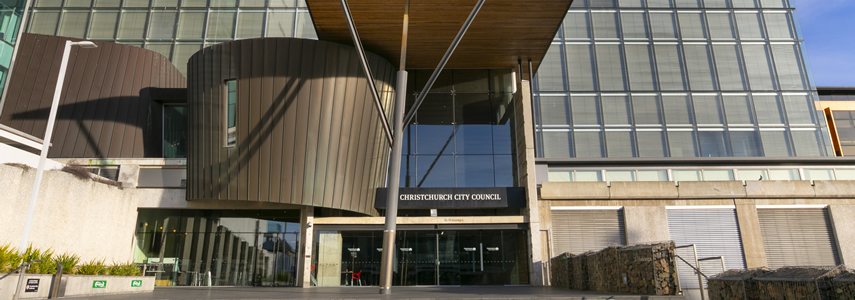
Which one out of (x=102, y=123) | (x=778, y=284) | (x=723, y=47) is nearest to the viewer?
(x=778, y=284)

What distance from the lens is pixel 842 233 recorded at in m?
25.3

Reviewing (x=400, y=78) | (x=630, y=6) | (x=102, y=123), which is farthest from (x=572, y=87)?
(x=102, y=123)

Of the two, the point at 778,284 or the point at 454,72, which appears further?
the point at 454,72

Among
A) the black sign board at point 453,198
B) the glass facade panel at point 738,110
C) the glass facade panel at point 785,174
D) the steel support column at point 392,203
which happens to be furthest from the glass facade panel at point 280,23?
the glass facade panel at point 785,174

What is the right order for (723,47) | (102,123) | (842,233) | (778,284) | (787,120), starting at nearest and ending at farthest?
1. (778,284)
2. (842,233)
3. (102,123)
4. (787,120)
5. (723,47)

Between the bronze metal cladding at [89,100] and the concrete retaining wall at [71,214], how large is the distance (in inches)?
174

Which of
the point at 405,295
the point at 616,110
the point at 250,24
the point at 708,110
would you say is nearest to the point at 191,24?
the point at 250,24

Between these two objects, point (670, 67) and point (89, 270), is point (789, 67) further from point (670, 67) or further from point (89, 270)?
point (89, 270)

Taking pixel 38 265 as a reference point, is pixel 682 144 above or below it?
above

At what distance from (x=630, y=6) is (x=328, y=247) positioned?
32.9 meters

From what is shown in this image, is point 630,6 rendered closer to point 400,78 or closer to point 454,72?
point 454,72

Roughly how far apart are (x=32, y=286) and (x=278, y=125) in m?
11.2

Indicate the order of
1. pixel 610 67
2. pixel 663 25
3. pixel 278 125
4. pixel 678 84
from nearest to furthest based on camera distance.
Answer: pixel 278 125, pixel 678 84, pixel 610 67, pixel 663 25

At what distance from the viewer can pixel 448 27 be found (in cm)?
2452
